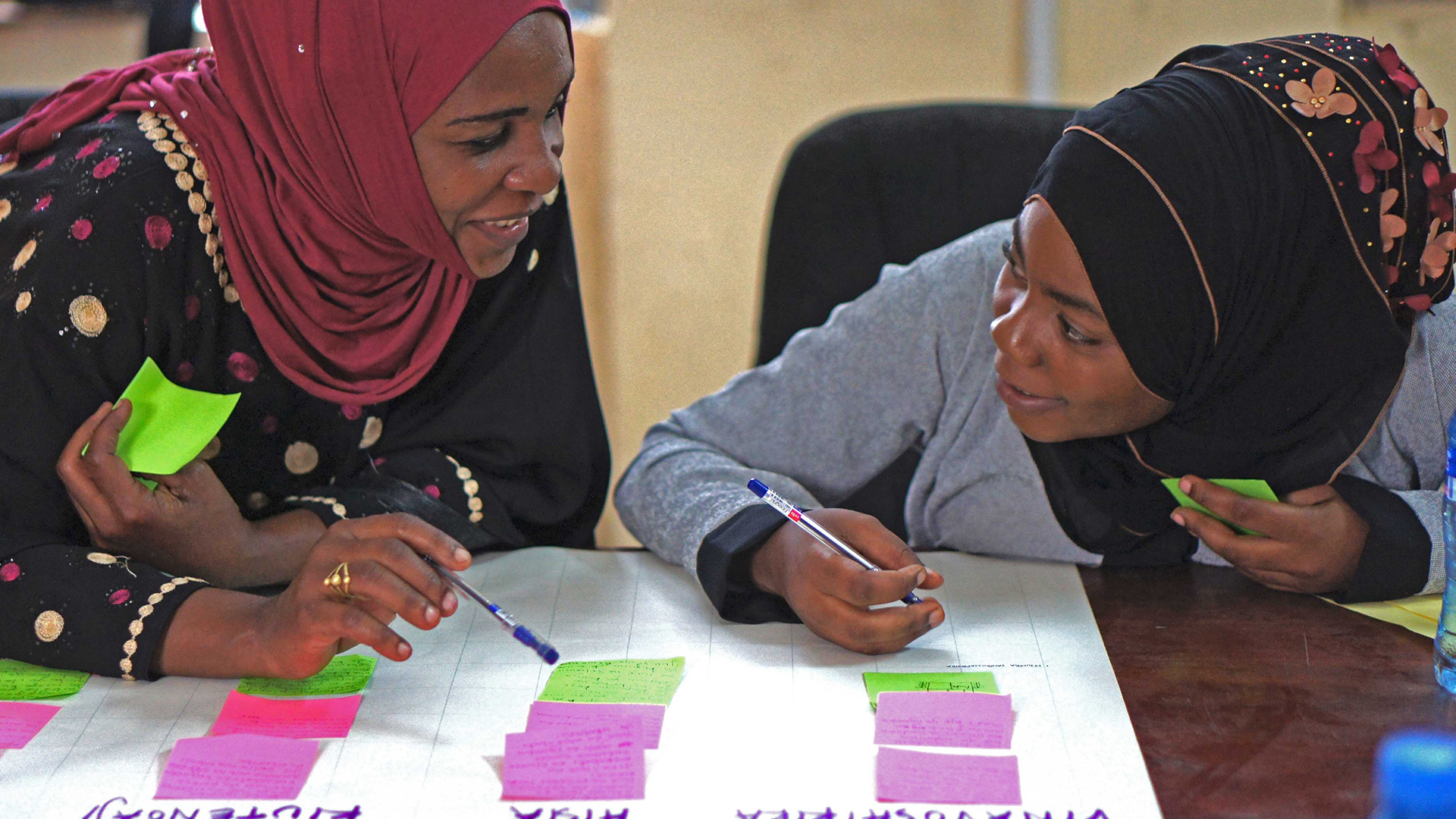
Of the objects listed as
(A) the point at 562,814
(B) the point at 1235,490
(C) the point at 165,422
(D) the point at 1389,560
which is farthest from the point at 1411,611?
(C) the point at 165,422

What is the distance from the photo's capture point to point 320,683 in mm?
965

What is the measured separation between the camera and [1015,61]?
104 inches

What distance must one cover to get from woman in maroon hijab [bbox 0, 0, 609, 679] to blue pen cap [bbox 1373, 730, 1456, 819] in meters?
0.66

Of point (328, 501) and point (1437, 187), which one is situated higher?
point (1437, 187)

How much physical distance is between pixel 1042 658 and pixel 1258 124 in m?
0.46

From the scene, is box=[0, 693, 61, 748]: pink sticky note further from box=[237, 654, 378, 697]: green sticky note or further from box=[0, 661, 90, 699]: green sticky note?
box=[237, 654, 378, 697]: green sticky note

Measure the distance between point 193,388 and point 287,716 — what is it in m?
0.41

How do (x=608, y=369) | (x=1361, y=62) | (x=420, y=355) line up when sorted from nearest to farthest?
1. (x=1361, y=62)
2. (x=420, y=355)
3. (x=608, y=369)

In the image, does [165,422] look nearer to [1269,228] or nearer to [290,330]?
[290,330]

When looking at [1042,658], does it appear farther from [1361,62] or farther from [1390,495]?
[1361,62]

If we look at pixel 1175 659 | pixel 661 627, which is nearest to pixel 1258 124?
pixel 1175 659

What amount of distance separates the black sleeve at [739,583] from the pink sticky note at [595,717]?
170 mm

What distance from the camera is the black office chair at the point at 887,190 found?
65.9 inches

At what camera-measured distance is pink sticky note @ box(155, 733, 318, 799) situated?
2.67ft
